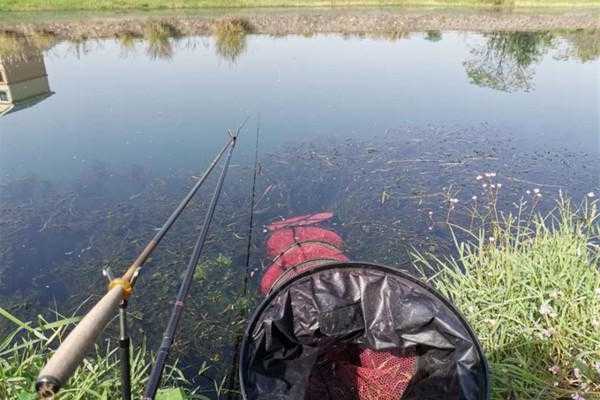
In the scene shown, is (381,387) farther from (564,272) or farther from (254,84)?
(254,84)

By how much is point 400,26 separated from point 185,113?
37.7 feet

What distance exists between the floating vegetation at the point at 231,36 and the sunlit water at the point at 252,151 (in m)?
0.56

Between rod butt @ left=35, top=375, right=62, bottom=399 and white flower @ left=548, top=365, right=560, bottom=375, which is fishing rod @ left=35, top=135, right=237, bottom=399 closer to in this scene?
rod butt @ left=35, top=375, right=62, bottom=399

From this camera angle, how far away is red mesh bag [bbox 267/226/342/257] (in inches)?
159

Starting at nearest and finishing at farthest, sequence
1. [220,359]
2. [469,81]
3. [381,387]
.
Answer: [381,387] → [220,359] → [469,81]

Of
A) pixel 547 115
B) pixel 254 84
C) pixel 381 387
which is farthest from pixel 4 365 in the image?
pixel 547 115

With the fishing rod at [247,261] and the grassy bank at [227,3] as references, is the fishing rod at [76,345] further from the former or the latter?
the grassy bank at [227,3]

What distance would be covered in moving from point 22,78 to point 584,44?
15.7 metres

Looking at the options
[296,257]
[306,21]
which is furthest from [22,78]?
[306,21]

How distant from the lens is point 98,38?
1280cm

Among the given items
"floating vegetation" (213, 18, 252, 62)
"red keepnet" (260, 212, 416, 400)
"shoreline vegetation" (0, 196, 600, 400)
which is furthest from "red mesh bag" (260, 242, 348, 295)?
"floating vegetation" (213, 18, 252, 62)

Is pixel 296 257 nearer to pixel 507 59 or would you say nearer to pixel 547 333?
pixel 547 333

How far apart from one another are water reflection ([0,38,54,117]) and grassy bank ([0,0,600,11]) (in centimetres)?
731

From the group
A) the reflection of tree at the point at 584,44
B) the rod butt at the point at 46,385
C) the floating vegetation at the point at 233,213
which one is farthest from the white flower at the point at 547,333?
the reflection of tree at the point at 584,44
